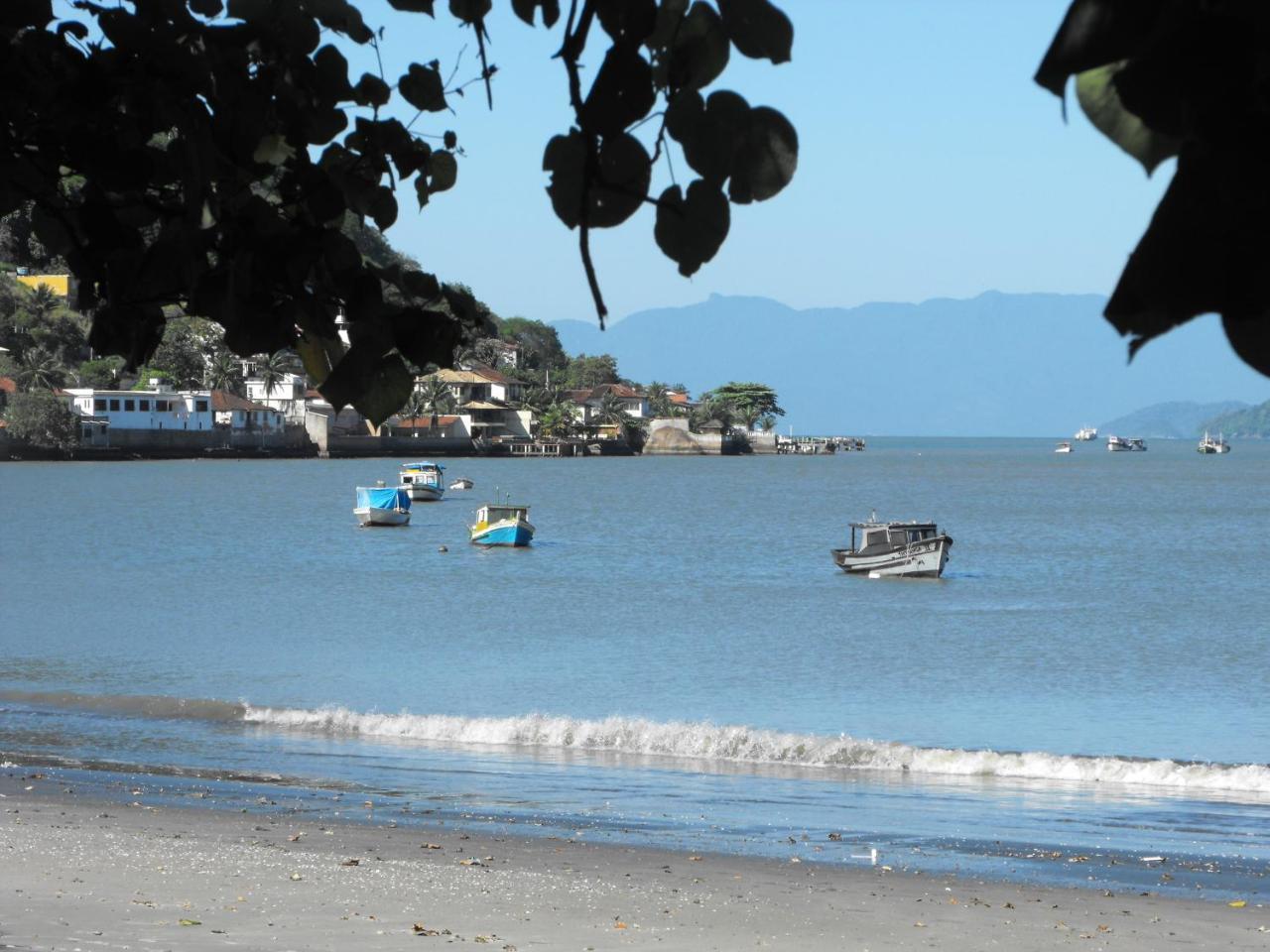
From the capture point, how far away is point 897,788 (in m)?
17.6

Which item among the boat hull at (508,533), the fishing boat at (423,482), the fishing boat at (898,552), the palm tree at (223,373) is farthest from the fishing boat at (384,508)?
the palm tree at (223,373)

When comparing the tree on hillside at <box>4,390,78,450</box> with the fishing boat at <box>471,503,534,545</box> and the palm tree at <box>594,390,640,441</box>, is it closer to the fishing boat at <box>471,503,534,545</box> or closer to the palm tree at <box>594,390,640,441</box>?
the palm tree at <box>594,390,640,441</box>

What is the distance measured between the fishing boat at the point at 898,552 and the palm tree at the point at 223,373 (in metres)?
92.9

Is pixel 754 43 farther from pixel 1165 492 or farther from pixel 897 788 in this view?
pixel 1165 492

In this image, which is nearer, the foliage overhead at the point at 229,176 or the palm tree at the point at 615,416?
the foliage overhead at the point at 229,176

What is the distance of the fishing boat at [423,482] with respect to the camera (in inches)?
3713

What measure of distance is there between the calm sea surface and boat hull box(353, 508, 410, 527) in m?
1.56

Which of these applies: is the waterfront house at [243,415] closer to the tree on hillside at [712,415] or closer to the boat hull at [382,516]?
the tree on hillside at [712,415]

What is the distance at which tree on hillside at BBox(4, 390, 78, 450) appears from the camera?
121 m

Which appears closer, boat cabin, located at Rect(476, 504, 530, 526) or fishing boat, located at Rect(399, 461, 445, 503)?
boat cabin, located at Rect(476, 504, 530, 526)

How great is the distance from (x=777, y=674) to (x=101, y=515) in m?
55.5

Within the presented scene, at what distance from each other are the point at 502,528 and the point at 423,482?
115 ft

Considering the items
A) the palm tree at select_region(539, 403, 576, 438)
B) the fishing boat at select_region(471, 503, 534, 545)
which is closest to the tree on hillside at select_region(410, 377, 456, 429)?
the palm tree at select_region(539, 403, 576, 438)

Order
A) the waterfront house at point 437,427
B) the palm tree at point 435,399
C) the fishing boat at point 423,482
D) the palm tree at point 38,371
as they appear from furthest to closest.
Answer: the waterfront house at point 437,427 → the palm tree at point 435,399 → the palm tree at point 38,371 → the fishing boat at point 423,482
